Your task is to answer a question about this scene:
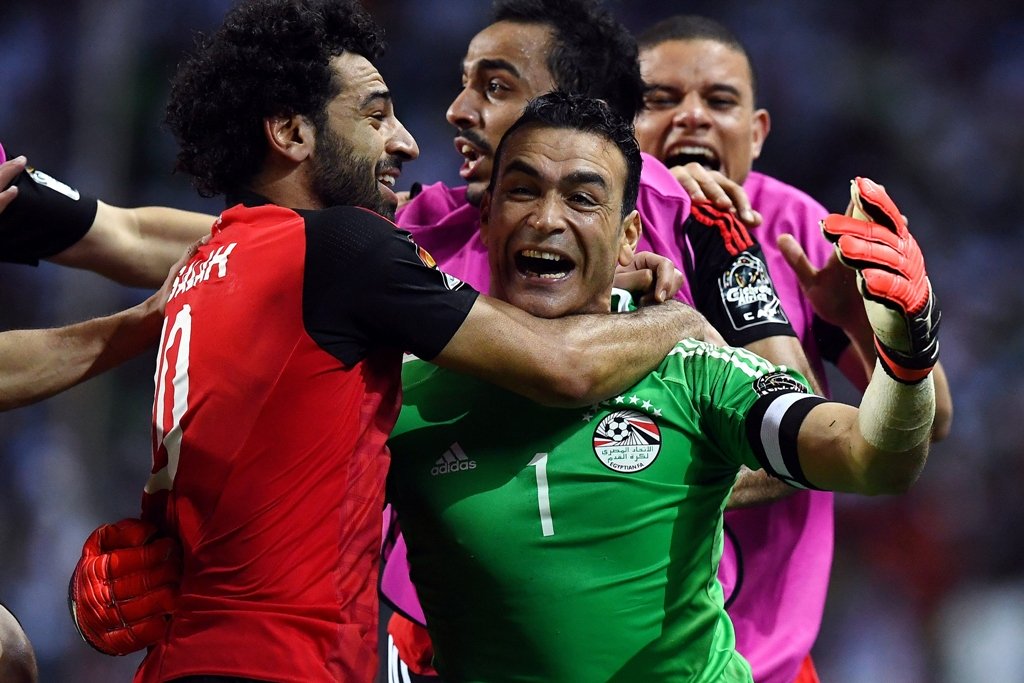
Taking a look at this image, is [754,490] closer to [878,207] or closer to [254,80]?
[878,207]

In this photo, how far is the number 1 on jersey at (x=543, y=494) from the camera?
103 inches

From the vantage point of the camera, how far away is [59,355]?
3092 mm

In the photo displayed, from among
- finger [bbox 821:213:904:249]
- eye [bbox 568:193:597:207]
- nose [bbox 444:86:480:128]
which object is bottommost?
finger [bbox 821:213:904:249]

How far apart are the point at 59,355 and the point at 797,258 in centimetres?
180

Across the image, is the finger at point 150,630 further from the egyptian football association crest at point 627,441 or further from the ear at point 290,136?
the ear at point 290,136

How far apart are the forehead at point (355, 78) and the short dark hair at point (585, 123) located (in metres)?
0.32

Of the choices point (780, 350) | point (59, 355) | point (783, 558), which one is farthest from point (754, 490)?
point (59, 355)

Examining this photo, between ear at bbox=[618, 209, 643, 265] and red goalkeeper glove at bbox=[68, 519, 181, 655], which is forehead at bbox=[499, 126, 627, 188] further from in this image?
red goalkeeper glove at bbox=[68, 519, 181, 655]

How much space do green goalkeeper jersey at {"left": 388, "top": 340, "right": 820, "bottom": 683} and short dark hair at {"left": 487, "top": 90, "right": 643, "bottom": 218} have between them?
49 centimetres

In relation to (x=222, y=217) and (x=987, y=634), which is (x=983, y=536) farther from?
(x=222, y=217)

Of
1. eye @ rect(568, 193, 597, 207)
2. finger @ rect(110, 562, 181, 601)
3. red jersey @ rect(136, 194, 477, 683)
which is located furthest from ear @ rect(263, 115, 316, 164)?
finger @ rect(110, 562, 181, 601)

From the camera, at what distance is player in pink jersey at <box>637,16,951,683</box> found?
11.7 feet

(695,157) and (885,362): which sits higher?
(695,157)

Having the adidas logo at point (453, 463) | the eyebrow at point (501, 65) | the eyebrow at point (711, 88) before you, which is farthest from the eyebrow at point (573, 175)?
the eyebrow at point (711, 88)
